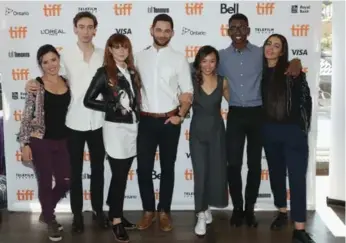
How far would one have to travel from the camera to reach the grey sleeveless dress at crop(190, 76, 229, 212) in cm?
364

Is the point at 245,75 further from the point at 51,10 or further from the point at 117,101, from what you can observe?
the point at 51,10

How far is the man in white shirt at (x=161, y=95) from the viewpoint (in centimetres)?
362

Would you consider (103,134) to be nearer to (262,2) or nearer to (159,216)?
(159,216)

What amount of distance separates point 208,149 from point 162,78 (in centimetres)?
65

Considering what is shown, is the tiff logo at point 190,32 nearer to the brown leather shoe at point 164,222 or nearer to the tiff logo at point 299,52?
the tiff logo at point 299,52

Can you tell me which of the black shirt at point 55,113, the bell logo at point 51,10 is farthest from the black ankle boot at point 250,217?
the bell logo at point 51,10

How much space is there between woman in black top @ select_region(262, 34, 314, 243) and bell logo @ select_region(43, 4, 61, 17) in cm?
180

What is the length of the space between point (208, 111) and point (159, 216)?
98 cm

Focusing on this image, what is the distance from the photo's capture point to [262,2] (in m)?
4.12

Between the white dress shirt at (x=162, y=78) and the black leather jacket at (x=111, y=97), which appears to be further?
the white dress shirt at (x=162, y=78)

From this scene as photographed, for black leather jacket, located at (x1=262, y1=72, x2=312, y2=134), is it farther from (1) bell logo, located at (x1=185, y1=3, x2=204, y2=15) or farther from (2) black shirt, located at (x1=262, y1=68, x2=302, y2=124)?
(1) bell logo, located at (x1=185, y1=3, x2=204, y2=15)

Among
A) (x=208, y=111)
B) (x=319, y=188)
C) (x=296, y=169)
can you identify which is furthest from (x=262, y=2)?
(x=319, y=188)

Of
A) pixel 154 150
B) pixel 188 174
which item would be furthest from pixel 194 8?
pixel 188 174

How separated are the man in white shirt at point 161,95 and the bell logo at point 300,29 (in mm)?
1111
